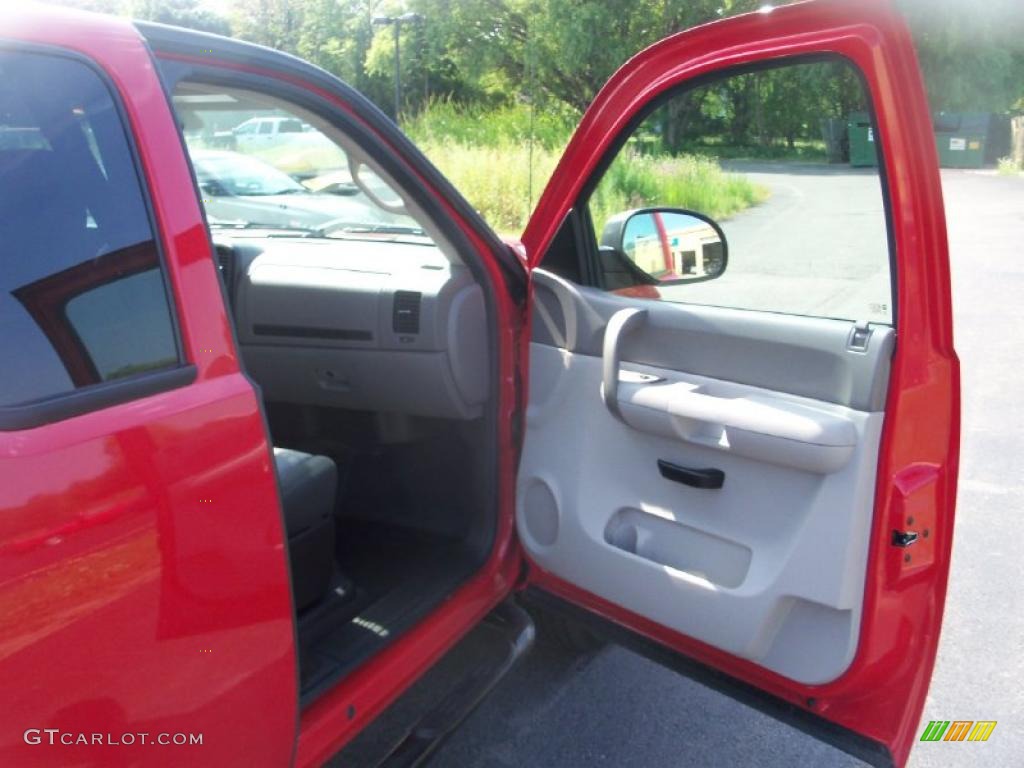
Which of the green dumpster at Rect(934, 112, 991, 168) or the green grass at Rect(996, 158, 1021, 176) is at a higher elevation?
the green dumpster at Rect(934, 112, 991, 168)

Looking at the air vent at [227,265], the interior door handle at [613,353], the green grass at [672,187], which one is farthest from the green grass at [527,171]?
the air vent at [227,265]

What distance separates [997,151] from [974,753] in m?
28.0

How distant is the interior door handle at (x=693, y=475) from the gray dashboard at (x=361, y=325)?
0.65 m

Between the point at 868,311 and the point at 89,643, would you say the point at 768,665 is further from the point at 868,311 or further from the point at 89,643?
the point at 89,643

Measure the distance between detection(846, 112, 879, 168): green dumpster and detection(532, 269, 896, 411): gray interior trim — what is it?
35cm

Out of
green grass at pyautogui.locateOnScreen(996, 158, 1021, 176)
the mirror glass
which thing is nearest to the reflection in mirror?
the mirror glass

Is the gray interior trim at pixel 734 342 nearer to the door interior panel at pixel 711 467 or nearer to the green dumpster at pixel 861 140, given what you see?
the door interior panel at pixel 711 467

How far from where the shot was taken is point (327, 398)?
2971 mm

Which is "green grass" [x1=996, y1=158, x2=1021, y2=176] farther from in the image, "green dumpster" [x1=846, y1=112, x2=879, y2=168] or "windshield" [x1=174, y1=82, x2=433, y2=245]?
"green dumpster" [x1=846, y1=112, x2=879, y2=168]

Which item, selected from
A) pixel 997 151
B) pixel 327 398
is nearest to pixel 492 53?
pixel 997 151

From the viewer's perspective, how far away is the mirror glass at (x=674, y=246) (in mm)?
2426

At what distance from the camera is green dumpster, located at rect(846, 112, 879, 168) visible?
186 cm

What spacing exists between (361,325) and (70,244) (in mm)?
1376

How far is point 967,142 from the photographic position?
989 inches
